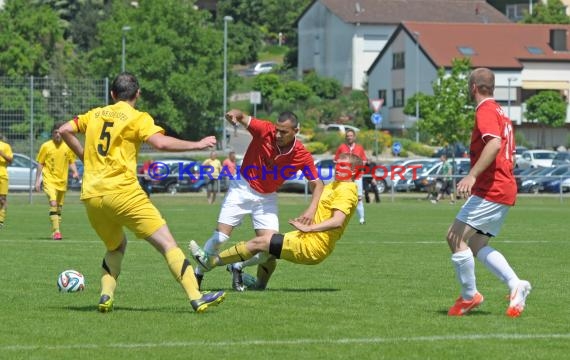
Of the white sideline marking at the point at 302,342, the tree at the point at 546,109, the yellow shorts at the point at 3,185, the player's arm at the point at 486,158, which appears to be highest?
the tree at the point at 546,109

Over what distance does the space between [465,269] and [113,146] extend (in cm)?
320

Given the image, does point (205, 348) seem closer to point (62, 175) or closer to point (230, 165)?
point (62, 175)

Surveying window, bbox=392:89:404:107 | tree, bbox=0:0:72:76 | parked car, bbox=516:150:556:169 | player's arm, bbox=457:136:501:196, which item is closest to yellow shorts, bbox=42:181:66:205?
player's arm, bbox=457:136:501:196

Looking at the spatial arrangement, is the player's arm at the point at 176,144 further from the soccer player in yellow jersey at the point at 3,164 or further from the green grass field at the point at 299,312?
the soccer player in yellow jersey at the point at 3,164

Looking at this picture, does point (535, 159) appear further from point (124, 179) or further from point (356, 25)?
point (124, 179)

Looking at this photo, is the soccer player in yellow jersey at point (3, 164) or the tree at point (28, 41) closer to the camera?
the soccer player in yellow jersey at point (3, 164)

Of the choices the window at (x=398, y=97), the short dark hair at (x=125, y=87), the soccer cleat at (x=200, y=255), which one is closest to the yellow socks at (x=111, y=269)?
the soccer cleat at (x=200, y=255)

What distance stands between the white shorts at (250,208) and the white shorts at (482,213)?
9.88 feet

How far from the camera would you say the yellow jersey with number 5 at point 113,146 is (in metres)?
10.5

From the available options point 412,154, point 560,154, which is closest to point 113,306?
point 560,154

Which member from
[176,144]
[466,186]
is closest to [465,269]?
[466,186]

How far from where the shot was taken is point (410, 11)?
101 meters

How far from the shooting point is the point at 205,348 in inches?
342

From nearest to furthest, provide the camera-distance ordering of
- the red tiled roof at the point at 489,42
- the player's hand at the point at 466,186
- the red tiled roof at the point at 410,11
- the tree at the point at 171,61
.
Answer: the player's hand at the point at 466,186, the tree at the point at 171,61, the red tiled roof at the point at 489,42, the red tiled roof at the point at 410,11
